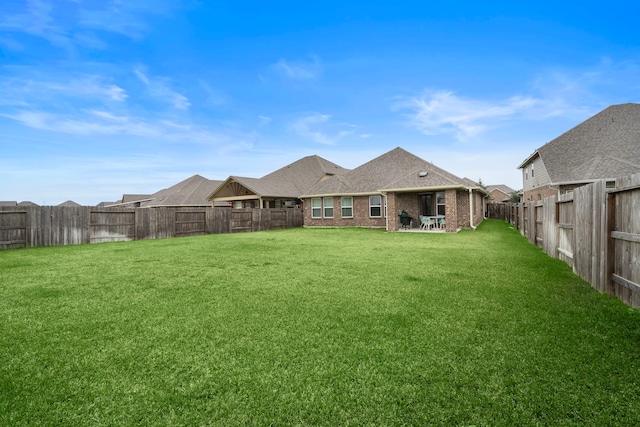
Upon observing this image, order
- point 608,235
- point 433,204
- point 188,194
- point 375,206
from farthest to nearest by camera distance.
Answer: point 188,194 < point 375,206 < point 433,204 < point 608,235

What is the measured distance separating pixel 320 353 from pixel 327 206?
23.1 m

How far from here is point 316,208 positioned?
26625mm

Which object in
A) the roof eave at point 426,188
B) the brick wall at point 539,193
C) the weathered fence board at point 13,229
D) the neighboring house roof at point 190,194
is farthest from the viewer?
the neighboring house roof at point 190,194

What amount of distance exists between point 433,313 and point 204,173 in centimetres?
4259

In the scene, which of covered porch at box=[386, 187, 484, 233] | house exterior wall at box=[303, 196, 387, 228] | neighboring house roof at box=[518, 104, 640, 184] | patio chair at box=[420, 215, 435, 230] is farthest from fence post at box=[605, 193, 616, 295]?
house exterior wall at box=[303, 196, 387, 228]

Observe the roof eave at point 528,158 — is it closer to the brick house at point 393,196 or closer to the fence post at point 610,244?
the brick house at point 393,196

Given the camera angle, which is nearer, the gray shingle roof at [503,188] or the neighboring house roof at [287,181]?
the neighboring house roof at [287,181]

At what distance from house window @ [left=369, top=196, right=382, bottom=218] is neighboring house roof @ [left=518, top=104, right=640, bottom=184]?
37.1ft

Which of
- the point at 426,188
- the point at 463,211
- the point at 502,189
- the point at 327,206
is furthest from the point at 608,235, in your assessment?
the point at 502,189

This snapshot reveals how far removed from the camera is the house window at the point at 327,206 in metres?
25.9

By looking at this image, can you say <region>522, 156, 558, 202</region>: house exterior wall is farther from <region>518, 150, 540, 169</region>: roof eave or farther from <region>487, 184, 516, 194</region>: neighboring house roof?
<region>487, 184, 516, 194</region>: neighboring house roof

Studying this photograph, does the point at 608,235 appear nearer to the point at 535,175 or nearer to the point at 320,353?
the point at 320,353

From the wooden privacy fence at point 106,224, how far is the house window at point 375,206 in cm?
835

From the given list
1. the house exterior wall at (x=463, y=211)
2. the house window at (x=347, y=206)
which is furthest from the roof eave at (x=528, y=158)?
the house window at (x=347, y=206)
